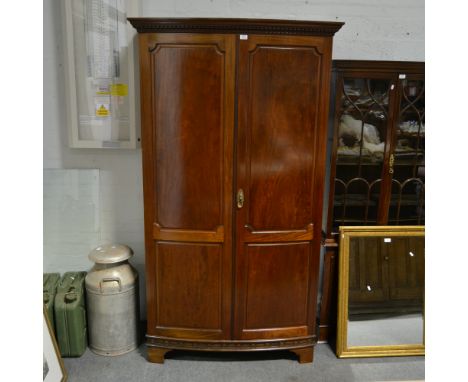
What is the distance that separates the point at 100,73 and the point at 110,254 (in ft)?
3.81

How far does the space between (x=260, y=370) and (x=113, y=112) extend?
6.13ft

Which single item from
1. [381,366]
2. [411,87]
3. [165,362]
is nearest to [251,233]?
[165,362]

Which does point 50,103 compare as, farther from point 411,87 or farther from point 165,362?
point 411,87

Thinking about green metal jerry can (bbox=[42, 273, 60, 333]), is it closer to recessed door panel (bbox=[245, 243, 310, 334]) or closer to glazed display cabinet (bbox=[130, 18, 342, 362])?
glazed display cabinet (bbox=[130, 18, 342, 362])

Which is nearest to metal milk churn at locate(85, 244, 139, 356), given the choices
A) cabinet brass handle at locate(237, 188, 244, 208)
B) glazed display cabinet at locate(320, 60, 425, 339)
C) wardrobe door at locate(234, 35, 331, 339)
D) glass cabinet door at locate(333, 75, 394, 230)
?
wardrobe door at locate(234, 35, 331, 339)

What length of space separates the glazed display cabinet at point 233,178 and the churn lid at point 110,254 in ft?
0.91

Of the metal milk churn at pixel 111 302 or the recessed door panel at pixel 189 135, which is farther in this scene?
the metal milk churn at pixel 111 302

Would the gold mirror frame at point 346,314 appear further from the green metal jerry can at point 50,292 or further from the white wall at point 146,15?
the green metal jerry can at point 50,292

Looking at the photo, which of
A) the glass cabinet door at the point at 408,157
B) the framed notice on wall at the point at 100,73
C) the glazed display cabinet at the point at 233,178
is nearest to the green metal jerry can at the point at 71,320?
the glazed display cabinet at the point at 233,178

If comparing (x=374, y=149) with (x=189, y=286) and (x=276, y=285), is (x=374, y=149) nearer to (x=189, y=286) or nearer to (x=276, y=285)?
(x=276, y=285)

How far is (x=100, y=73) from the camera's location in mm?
2375

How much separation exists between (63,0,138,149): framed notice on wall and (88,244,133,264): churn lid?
0.67 metres

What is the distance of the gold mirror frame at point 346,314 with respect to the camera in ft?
7.79

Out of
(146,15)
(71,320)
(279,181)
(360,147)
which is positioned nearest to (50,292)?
Answer: (71,320)
